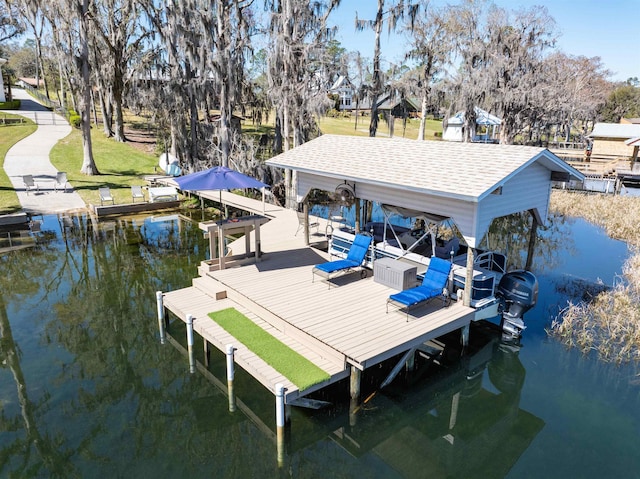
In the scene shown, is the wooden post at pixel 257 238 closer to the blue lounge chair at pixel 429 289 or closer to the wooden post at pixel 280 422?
the blue lounge chair at pixel 429 289

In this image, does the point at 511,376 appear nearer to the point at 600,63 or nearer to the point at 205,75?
the point at 205,75

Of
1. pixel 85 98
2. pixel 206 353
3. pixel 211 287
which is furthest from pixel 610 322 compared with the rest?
pixel 85 98

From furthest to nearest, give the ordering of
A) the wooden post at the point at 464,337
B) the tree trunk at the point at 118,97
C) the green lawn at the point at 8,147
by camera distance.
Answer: the tree trunk at the point at 118,97, the green lawn at the point at 8,147, the wooden post at the point at 464,337

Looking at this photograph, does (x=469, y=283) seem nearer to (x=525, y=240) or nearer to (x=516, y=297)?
(x=516, y=297)

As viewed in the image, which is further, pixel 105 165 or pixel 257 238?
pixel 105 165

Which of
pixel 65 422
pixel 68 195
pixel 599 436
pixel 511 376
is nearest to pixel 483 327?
pixel 511 376

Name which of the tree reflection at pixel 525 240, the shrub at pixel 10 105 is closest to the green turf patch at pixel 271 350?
the tree reflection at pixel 525 240
